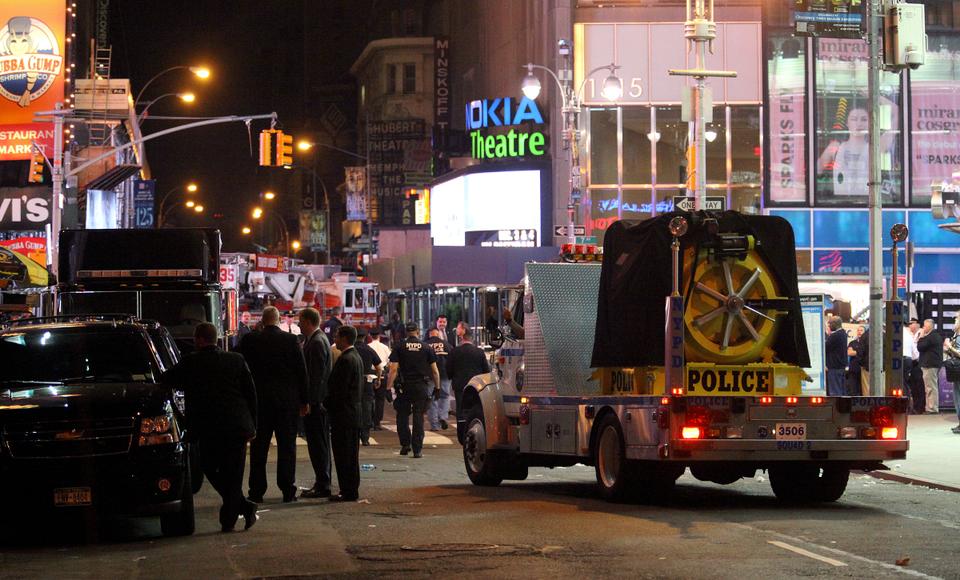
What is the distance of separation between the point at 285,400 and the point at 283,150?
83.7 feet

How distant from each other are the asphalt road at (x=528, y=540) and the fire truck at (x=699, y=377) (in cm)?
48

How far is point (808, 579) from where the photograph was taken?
31.2ft

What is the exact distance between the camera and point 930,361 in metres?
29.3

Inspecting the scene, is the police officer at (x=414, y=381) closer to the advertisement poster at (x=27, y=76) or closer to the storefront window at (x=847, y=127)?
the storefront window at (x=847, y=127)

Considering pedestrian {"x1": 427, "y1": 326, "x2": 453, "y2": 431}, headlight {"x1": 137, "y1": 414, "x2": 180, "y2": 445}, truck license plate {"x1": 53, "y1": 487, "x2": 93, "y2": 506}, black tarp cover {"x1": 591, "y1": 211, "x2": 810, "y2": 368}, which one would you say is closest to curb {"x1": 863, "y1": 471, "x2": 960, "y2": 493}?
black tarp cover {"x1": 591, "y1": 211, "x2": 810, "y2": 368}

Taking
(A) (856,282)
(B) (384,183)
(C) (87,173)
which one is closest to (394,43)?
(B) (384,183)

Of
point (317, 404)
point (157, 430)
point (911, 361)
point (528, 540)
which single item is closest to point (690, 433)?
point (528, 540)

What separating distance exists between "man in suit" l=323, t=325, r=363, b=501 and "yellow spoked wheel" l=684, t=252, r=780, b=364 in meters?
3.56

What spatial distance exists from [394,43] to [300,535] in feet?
265

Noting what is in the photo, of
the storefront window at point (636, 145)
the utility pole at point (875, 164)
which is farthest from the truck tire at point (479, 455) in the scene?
the storefront window at point (636, 145)

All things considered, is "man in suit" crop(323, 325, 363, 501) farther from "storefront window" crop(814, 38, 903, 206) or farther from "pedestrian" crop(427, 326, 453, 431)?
"storefront window" crop(814, 38, 903, 206)

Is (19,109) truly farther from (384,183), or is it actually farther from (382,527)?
(382,527)

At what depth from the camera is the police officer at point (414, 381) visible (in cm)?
2164

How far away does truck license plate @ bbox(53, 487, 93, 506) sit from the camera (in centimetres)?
1138
